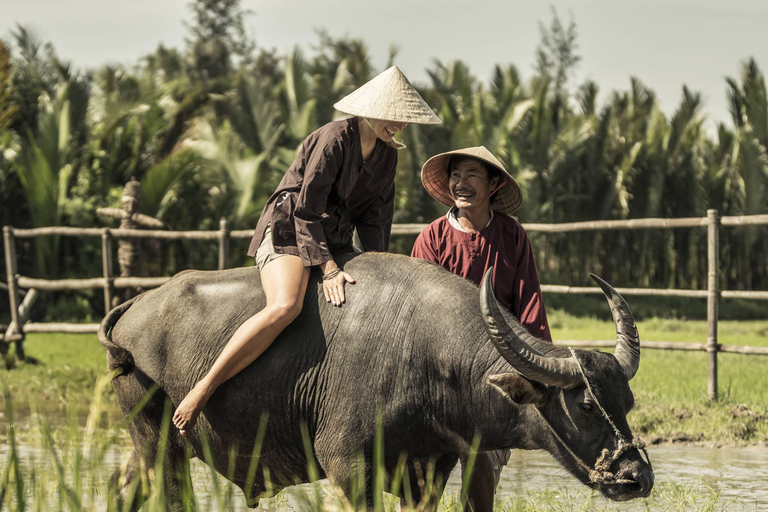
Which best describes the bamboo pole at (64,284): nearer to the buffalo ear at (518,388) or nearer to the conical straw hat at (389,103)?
the conical straw hat at (389,103)

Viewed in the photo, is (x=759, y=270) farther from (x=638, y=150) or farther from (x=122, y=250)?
(x=122, y=250)

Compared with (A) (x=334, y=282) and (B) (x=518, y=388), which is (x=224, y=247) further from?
(B) (x=518, y=388)

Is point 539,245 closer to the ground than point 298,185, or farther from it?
closer to the ground


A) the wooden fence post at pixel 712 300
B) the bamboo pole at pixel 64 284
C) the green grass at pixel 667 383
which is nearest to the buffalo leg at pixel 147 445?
the green grass at pixel 667 383

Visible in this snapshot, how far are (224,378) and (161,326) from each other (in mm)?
420

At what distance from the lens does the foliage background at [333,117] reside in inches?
565

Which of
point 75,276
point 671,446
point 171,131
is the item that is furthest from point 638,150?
point 671,446

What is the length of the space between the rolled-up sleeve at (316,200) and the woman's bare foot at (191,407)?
1.92 feet

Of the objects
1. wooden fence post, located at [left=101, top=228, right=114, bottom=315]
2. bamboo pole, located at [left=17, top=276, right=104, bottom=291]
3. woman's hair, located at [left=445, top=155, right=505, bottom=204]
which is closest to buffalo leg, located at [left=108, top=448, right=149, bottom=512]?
woman's hair, located at [left=445, top=155, right=505, bottom=204]

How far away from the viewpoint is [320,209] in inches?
138

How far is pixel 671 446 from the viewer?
610 cm

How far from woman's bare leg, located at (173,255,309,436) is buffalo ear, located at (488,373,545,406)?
778mm

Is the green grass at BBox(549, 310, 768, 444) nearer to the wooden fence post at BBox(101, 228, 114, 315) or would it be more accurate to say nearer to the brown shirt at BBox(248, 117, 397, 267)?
the brown shirt at BBox(248, 117, 397, 267)

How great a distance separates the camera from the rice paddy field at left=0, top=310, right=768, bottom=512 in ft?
7.66
